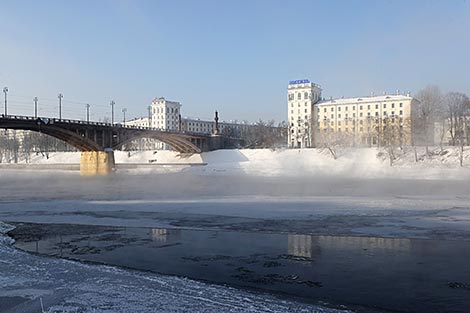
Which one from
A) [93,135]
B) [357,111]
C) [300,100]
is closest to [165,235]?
[93,135]

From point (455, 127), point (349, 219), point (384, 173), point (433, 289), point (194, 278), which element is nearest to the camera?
point (433, 289)

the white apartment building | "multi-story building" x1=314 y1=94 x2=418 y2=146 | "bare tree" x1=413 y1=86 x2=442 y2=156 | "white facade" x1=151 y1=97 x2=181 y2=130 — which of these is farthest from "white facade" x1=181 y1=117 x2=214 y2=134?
"bare tree" x1=413 y1=86 x2=442 y2=156

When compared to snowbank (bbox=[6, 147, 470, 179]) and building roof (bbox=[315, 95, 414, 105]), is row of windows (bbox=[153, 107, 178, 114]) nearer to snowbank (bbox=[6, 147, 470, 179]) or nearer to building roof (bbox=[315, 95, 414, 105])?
building roof (bbox=[315, 95, 414, 105])

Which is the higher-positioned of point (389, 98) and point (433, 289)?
point (389, 98)

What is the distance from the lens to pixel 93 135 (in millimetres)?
76938

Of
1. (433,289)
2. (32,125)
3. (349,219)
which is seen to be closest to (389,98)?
(32,125)

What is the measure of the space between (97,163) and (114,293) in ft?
241

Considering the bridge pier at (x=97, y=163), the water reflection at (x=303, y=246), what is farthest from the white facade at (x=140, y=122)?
the water reflection at (x=303, y=246)

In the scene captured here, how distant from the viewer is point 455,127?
259 feet

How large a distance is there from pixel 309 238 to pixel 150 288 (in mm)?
6220

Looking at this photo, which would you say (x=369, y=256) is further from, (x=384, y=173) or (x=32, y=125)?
(x=32, y=125)

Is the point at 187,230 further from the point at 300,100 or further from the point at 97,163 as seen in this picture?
the point at 300,100

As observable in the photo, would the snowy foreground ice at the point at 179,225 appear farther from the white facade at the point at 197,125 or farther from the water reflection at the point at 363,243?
the white facade at the point at 197,125

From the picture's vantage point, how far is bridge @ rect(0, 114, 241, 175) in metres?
65.2
